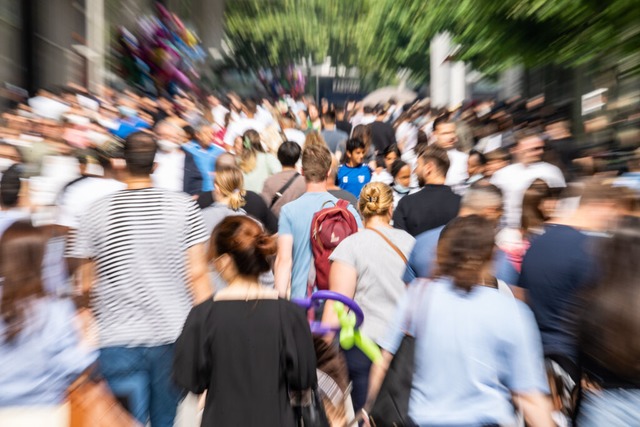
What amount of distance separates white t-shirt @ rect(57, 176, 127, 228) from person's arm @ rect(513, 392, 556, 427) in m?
3.97

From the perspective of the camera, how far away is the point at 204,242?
459cm

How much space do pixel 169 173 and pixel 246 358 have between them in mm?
5862

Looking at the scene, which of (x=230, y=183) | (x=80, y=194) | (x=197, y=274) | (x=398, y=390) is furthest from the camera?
(x=80, y=194)

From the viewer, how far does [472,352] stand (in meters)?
3.34

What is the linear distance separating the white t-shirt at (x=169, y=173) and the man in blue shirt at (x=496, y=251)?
4.67 m

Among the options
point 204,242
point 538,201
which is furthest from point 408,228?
point 204,242

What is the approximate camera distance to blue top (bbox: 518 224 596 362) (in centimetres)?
450

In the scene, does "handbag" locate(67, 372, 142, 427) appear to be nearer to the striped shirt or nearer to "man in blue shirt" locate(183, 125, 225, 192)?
the striped shirt

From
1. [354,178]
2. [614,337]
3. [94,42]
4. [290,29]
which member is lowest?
[614,337]

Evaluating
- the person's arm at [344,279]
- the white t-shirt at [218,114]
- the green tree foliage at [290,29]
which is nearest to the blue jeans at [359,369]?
the person's arm at [344,279]

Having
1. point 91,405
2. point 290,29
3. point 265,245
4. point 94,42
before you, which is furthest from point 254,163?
point 290,29

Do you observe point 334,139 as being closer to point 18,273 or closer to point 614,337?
point 18,273

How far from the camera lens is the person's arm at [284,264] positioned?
5996 mm

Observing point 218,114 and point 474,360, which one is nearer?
point 474,360
